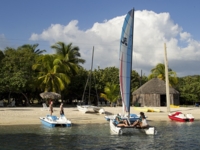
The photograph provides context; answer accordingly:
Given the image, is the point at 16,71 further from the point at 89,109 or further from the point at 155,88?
the point at 155,88

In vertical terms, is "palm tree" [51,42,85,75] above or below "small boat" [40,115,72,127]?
above

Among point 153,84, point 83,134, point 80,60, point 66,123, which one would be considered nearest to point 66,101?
point 80,60

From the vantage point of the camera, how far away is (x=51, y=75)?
42.2 metres

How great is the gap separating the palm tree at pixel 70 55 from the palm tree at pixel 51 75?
341 centimetres

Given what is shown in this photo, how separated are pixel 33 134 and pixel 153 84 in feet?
108

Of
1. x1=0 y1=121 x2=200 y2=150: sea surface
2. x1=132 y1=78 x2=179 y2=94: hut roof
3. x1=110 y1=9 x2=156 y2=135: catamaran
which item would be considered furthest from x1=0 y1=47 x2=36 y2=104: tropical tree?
x1=110 y1=9 x2=156 y2=135: catamaran

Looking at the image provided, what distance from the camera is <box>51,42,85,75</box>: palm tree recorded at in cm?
4738

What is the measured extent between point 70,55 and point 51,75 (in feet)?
25.5

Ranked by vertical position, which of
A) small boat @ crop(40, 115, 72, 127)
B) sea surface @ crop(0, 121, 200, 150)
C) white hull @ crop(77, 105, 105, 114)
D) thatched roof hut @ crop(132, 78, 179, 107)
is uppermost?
thatched roof hut @ crop(132, 78, 179, 107)

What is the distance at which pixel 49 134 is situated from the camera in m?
18.9

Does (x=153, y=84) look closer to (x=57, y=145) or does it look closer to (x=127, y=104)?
(x=127, y=104)

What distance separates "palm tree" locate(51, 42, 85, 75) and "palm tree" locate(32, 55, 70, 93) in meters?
3.41

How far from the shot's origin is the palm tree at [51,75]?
42.1 metres

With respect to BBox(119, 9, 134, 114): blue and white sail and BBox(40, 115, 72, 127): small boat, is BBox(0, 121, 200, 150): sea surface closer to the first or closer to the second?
BBox(40, 115, 72, 127): small boat
